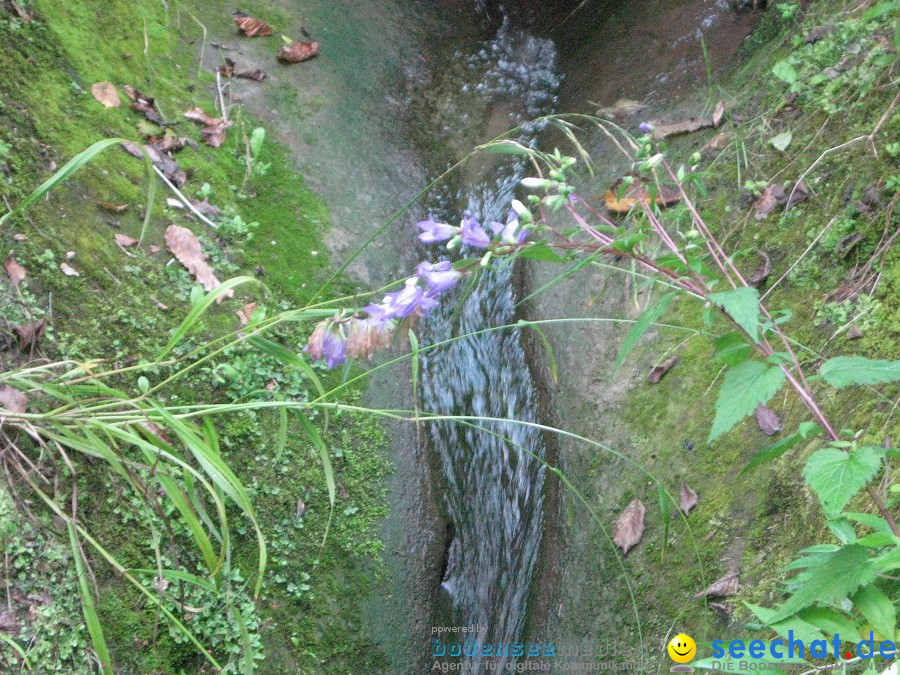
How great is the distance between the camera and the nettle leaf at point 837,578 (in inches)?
44.1

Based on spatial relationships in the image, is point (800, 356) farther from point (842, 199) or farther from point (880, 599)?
point (880, 599)

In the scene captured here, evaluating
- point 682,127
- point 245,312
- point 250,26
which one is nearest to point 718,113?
point 682,127

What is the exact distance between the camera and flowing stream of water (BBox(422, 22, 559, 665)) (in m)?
2.62

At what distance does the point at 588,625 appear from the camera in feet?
7.77

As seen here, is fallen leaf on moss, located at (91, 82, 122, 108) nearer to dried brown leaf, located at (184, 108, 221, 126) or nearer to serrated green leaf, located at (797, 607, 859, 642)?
dried brown leaf, located at (184, 108, 221, 126)

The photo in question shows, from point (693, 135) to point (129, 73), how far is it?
2.52m

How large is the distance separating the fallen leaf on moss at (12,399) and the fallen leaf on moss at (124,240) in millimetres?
794

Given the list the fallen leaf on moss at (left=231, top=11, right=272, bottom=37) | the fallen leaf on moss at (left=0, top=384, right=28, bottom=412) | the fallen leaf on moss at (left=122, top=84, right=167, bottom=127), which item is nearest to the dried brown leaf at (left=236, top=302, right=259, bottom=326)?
the fallen leaf on moss at (left=0, top=384, right=28, bottom=412)

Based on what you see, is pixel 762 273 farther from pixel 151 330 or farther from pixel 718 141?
pixel 151 330

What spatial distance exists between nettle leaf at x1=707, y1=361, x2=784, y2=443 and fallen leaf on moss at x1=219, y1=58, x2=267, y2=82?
3.04 metres

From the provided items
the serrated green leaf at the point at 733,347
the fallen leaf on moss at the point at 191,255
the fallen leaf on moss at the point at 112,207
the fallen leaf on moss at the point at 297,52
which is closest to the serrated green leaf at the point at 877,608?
the serrated green leaf at the point at 733,347

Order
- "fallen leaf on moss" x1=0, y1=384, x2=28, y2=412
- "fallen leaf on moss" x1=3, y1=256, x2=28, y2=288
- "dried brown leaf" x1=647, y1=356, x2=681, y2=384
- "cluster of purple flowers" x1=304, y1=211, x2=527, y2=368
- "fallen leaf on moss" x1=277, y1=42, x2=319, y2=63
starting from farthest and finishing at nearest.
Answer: "fallen leaf on moss" x1=277, y1=42, x2=319, y2=63
"dried brown leaf" x1=647, y1=356, x2=681, y2=384
"fallen leaf on moss" x1=3, y1=256, x2=28, y2=288
"fallen leaf on moss" x1=0, y1=384, x2=28, y2=412
"cluster of purple flowers" x1=304, y1=211, x2=527, y2=368

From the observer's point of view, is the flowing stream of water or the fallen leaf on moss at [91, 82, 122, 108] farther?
the fallen leaf on moss at [91, 82, 122, 108]

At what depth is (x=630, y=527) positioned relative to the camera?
238 centimetres
